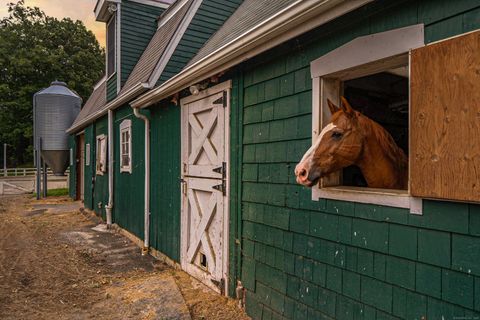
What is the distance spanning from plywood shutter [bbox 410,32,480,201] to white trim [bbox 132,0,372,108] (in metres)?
0.61

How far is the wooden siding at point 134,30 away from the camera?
26.1 feet

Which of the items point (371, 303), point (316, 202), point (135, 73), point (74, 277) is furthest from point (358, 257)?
point (135, 73)

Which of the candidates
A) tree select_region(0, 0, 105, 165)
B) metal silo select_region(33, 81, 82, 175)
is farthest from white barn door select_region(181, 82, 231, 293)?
tree select_region(0, 0, 105, 165)

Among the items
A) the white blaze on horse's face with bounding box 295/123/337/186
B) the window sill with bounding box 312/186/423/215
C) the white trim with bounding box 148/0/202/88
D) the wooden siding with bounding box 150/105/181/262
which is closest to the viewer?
the window sill with bounding box 312/186/423/215

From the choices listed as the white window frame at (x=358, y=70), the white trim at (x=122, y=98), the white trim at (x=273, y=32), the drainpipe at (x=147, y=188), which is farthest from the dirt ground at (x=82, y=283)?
the white trim at (x=122, y=98)

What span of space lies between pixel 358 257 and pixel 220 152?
2080 millimetres

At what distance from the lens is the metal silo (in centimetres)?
1455

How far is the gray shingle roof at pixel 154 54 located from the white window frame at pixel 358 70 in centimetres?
420

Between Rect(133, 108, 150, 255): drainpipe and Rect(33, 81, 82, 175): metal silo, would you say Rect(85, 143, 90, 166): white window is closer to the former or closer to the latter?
Rect(33, 81, 82, 175): metal silo

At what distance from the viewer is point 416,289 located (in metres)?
1.91

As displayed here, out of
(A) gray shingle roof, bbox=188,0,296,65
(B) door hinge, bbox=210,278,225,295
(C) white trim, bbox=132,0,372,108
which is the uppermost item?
(A) gray shingle roof, bbox=188,0,296,65

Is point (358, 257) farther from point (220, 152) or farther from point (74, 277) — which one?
point (74, 277)

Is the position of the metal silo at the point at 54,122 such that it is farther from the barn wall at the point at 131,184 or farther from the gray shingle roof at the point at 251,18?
the gray shingle roof at the point at 251,18

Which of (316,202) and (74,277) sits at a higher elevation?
(316,202)
